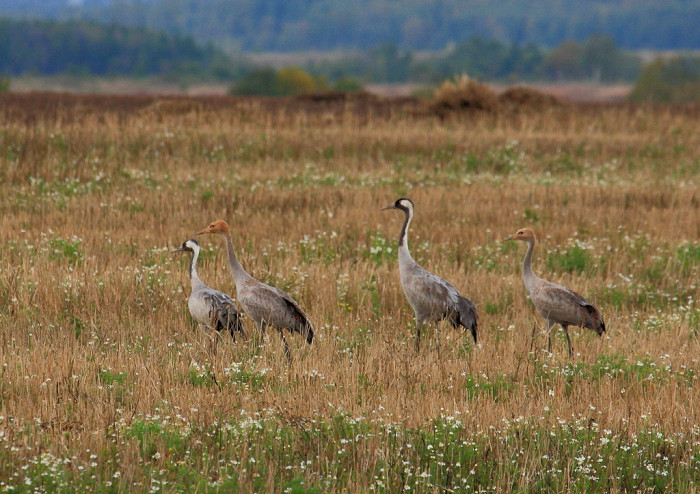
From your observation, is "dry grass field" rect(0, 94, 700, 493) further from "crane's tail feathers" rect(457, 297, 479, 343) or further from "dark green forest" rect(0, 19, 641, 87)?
"dark green forest" rect(0, 19, 641, 87)

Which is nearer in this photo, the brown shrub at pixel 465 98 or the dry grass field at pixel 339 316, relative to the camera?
the dry grass field at pixel 339 316

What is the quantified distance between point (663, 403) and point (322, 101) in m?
25.7

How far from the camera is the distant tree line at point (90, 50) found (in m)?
142

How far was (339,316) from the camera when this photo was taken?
1028cm

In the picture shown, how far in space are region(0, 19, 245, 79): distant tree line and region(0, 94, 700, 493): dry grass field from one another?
11980 cm

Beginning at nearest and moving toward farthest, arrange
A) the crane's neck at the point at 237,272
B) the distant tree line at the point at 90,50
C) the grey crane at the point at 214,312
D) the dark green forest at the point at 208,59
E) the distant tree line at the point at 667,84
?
the grey crane at the point at 214,312
the crane's neck at the point at 237,272
the distant tree line at the point at 667,84
the distant tree line at the point at 90,50
the dark green forest at the point at 208,59

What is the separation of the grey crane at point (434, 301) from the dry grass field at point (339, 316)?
32 centimetres

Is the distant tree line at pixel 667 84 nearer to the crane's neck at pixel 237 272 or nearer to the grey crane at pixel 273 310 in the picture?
the crane's neck at pixel 237 272

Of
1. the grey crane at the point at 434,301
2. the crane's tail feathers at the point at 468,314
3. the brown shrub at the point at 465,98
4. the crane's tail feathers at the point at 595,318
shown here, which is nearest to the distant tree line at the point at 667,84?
the brown shrub at the point at 465,98

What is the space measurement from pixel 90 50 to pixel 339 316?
145532 millimetres

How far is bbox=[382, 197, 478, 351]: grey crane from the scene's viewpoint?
373 inches

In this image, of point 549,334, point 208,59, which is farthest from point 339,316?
point 208,59

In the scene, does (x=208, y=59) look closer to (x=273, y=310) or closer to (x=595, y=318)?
(x=273, y=310)

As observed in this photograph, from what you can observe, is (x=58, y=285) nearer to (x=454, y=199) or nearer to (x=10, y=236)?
(x=10, y=236)
